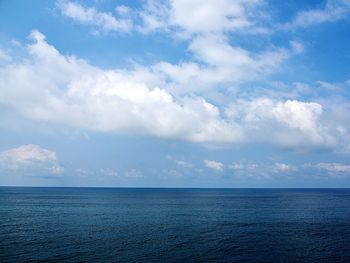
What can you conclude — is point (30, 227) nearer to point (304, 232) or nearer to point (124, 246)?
point (124, 246)

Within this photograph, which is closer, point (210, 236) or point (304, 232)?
point (210, 236)

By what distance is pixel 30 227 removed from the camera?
254 ft

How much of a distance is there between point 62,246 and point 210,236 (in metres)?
30.1


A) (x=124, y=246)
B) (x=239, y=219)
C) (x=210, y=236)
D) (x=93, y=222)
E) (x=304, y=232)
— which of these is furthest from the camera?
(x=239, y=219)

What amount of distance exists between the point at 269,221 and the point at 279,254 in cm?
4036

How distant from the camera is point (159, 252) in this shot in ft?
178

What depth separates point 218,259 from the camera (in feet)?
167

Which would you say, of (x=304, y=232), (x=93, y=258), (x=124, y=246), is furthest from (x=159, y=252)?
(x=304, y=232)

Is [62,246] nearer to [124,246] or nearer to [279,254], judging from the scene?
[124,246]

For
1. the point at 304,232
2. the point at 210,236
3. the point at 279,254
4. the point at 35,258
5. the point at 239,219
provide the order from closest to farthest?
the point at 35,258
the point at 279,254
the point at 210,236
the point at 304,232
the point at 239,219

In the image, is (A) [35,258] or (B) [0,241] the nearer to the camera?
(A) [35,258]

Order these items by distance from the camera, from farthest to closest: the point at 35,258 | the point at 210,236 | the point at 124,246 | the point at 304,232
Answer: the point at 304,232, the point at 210,236, the point at 124,246, the point at 35,258

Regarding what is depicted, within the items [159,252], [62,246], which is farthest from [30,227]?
[159,252]

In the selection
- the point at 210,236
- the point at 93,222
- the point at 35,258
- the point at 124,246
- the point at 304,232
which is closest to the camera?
the point at 35,258
